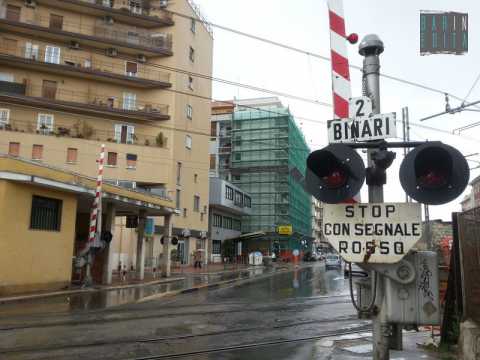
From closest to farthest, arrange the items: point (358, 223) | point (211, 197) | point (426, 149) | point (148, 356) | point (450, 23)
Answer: point (426, 149)
point (358, 223)
point (148, 356)
point (450, 23)
point (211, 197)

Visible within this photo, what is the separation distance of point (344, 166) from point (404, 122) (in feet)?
71.0

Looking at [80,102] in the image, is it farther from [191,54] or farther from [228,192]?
[228,192]

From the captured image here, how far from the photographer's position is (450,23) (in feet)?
48.5

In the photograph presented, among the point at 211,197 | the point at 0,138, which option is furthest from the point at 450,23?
the point at 211,197

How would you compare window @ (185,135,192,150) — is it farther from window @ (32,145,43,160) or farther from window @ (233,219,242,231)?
window @ (233,219,242,231)

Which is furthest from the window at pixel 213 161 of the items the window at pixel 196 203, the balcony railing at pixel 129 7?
the balcony railing at pixel 129 7

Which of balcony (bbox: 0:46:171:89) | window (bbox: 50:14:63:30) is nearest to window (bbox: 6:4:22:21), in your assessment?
window (bbox: 50:14:63:30)

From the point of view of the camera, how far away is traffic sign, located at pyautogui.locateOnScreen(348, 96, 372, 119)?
3883 millimetres

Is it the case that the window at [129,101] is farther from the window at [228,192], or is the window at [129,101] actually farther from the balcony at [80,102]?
the window at [228,192]

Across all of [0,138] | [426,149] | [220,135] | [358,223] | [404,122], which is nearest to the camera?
[426,149]

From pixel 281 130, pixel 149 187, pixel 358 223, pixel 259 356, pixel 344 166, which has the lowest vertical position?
pixel 259 356

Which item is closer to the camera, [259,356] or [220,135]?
[259,356]

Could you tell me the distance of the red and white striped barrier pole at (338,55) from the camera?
4270 millimetres

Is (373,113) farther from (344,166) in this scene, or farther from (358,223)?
(358,223)
